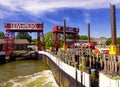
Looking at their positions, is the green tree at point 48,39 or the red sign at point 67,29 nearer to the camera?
the red sign at point 67,29

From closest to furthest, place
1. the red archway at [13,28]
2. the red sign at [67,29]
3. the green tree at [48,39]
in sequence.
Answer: the red archway at [13,28] < the red sign at [67,29] < the green tree at [48,39]

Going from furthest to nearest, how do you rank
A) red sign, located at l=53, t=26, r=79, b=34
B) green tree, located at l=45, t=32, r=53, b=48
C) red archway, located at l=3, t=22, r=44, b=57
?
1. green tree, located at l=45, t=32, r=53, b=48
2. red sign, located at l=53, t=26, r=79, b=34
3. red archway, located at l=3, t=22, r=44, b=57

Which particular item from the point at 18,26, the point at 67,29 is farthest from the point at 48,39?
the point at 18,26

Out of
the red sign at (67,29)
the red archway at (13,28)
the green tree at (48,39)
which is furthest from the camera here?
the green tree at (48,39)

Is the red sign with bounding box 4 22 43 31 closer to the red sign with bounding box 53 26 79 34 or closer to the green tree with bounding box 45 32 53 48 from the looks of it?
the red sign with bounding box 53 26 79 34

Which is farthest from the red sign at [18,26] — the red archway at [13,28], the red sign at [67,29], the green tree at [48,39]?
the green tree at [48,39]

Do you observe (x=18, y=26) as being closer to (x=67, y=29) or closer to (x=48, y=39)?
(x=67, y=29)

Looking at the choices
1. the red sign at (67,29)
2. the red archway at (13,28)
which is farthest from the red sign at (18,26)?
the red sign at (67,29)

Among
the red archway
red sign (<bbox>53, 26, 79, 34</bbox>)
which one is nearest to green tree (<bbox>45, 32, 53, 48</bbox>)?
red sign (<bbox>53, 26, 79, 34</bbox>)

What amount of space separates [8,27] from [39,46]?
10.7 meters

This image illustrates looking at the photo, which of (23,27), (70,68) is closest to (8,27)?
(23,27)

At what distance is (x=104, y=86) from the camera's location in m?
10.7

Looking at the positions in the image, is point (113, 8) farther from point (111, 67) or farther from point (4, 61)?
point (4, 61)

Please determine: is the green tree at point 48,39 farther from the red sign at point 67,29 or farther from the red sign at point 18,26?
the red sign at point 18,26
